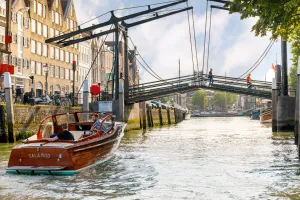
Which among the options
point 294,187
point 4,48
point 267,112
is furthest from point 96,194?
point 267,112

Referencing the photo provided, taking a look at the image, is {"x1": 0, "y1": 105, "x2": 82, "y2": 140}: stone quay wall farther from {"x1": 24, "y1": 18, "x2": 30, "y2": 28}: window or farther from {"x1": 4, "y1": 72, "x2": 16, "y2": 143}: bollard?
{"x1": 24, "y1": 18, "x2": 30, "y2": 28}: window

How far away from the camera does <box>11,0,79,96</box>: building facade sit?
5069 centimetres

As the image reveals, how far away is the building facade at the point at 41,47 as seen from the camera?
5069 centimetres

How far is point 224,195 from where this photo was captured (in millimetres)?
11711

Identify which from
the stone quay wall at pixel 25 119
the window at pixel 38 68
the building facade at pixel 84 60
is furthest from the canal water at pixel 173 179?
the building facade at pixel 84 60

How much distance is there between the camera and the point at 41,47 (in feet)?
191

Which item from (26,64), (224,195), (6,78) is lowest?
(224,195)

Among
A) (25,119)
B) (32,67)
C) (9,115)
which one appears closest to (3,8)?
(32,67)

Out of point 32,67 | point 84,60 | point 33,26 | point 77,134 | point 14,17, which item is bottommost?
point 77,134

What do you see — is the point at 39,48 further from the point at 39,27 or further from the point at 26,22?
the point at 26,22

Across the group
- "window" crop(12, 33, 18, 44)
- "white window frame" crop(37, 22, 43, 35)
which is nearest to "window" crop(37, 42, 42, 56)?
"white window frame" crop(37, 22, 43, 35)

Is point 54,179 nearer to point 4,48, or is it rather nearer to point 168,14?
point 168,14

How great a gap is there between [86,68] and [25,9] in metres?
23.1

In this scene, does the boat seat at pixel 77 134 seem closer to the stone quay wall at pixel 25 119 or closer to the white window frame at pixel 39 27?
the stone quay wall at pixel 25 119
